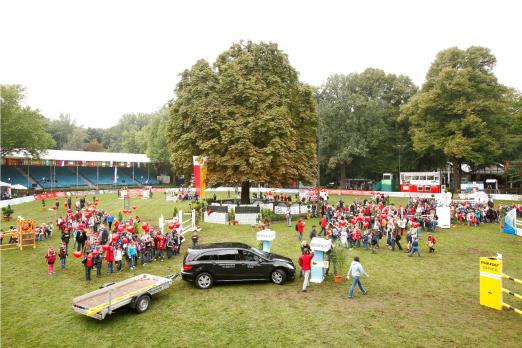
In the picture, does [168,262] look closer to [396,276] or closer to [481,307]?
[396,276]

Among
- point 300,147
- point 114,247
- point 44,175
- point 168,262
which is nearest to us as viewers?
point 114,247

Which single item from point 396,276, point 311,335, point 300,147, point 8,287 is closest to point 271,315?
point 311,335

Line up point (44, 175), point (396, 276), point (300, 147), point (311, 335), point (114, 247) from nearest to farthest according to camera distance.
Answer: point (311, 335)
point (396, 276)
point (114, 247)
point (300, 147)
point (44, 175)

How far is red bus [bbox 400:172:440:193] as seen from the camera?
156 ft

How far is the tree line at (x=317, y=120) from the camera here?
93.8 feet

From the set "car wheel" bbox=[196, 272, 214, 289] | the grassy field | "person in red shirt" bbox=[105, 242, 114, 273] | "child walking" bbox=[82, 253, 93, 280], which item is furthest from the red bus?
"child walking" bbox=[82, 253, 93, 280]

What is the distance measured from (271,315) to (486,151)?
150ft

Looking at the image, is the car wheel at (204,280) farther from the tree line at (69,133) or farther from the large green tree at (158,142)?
the large green tree at (158,142)

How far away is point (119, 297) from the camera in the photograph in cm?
1027

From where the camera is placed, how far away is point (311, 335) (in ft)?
30.0

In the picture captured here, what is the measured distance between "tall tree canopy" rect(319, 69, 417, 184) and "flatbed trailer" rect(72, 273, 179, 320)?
4600cm

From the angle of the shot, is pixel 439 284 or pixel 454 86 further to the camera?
pixel 454 86

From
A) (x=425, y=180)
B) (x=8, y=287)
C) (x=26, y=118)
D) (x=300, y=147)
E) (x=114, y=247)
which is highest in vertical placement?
(x=26, y=118)

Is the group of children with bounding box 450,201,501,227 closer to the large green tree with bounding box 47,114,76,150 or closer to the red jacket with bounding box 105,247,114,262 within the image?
the red jacket with bounding box 105,247,114,262
